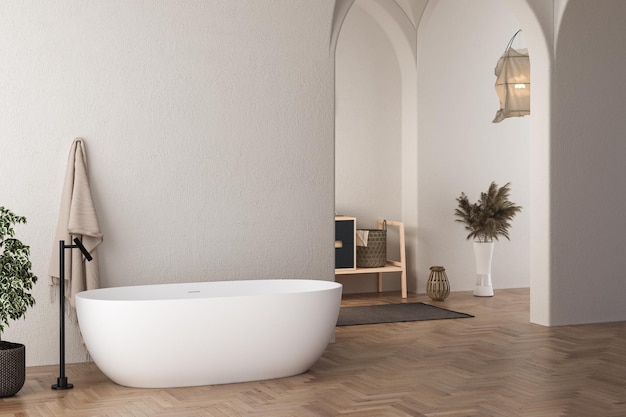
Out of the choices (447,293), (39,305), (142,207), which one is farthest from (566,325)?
(39,305)

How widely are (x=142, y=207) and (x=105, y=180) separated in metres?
0.33

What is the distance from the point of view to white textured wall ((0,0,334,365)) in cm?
602

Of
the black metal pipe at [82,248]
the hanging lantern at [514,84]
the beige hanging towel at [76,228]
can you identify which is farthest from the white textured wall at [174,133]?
the hanging lantern at [514,84]

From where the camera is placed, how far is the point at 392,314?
8273 millimetres

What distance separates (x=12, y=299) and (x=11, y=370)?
418mm

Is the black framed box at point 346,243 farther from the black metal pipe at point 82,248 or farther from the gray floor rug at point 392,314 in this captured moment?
the black metal pipe at point 82,248

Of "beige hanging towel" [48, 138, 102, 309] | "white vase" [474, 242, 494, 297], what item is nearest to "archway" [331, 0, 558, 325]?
"white vase" [474, 242, 494, 297]

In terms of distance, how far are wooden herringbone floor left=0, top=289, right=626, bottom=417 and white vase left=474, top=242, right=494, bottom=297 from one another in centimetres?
237

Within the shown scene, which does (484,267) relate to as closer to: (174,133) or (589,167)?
(589,167)

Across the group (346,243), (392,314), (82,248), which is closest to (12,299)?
(82,248)

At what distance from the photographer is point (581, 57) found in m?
7.76

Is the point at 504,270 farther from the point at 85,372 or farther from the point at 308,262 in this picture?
the point at 85,372

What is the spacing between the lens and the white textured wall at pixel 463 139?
32.1ft

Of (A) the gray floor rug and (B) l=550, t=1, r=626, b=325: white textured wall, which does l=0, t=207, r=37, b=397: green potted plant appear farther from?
(B) l=550, t=1, r=626, b=325: white textured wall
